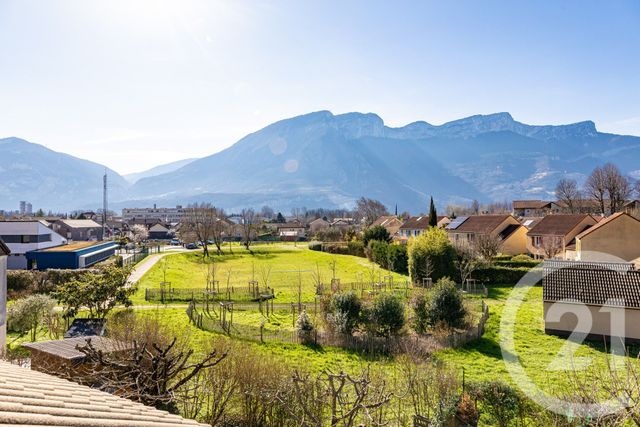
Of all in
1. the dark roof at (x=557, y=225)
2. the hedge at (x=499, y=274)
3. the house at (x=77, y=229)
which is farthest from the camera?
the house at (x=77, y=229)

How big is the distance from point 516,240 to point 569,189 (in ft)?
162

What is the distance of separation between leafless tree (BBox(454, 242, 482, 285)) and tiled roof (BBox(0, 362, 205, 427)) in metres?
30.2

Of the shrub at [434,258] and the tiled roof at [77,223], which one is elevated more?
the tiled roof at [77,223]

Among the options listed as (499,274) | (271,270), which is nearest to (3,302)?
(271,270)

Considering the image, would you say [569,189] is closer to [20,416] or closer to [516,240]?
[516,240]

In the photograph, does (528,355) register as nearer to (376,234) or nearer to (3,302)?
(3,302)

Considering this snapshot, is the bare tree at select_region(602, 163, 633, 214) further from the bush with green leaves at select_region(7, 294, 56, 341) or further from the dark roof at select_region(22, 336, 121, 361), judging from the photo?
the dark roof at select_region(22, 336, 121, 361)

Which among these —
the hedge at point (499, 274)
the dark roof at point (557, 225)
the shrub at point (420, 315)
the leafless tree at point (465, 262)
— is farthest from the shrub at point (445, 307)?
the dark roof at point (557, 225)

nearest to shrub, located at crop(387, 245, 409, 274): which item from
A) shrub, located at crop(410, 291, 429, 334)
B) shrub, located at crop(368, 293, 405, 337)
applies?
shrub, located at crop(410, 291, 429, 334)

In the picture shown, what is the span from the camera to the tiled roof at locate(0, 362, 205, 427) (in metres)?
2.90

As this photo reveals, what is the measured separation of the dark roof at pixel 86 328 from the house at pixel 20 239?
29.8 meters

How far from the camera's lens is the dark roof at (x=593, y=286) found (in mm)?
19969

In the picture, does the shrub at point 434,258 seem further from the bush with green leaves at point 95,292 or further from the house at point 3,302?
the house at point 3,302

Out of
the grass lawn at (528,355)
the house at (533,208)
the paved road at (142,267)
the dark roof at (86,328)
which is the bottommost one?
the grass lawn at (528,355)
